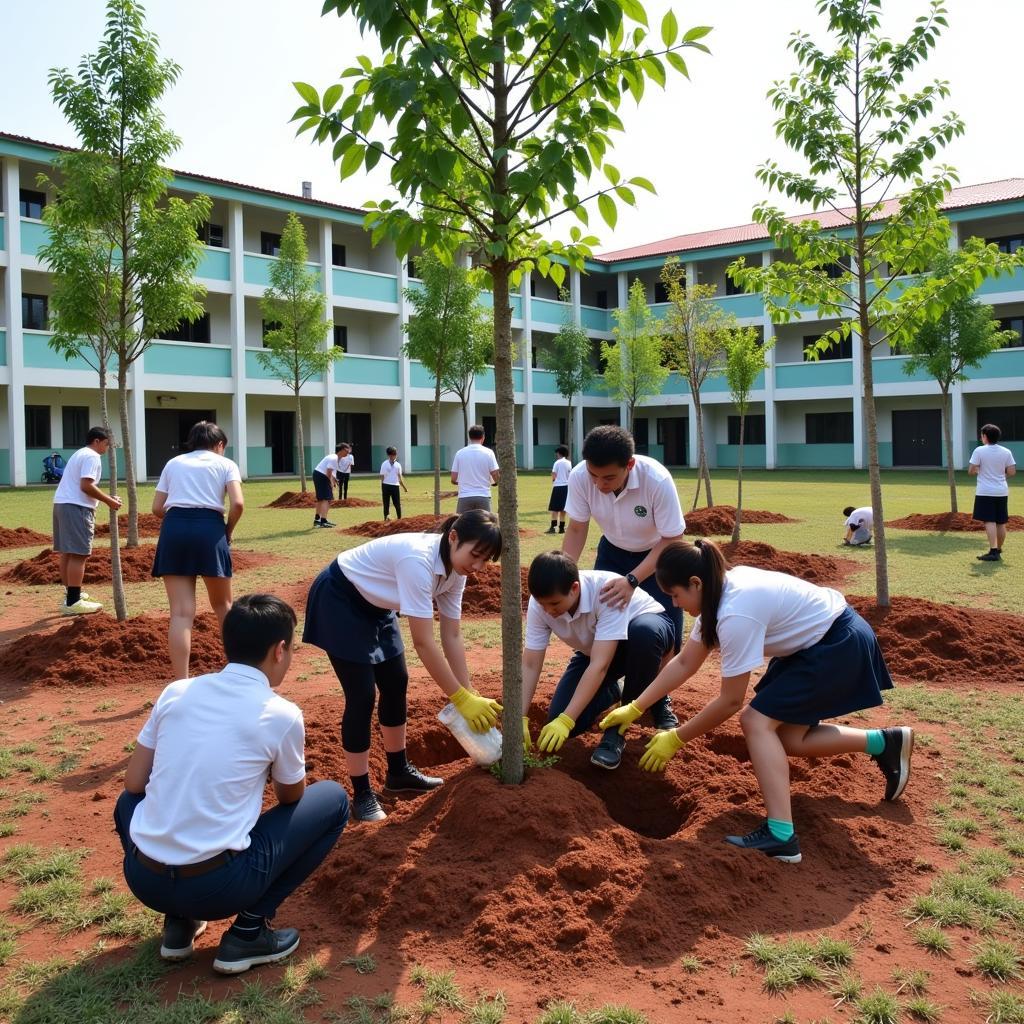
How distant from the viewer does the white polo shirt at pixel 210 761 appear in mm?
2682

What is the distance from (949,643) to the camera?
6.89 meters

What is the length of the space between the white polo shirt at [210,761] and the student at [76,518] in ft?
22.0

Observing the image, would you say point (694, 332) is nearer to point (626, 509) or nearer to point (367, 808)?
point (626, 509)

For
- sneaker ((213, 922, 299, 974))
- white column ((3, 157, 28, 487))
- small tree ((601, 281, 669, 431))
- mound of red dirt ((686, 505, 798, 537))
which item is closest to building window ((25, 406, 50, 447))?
white column ((3, 157, 28, 487))

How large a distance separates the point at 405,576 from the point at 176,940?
5.05 ft

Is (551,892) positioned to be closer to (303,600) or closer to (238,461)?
(303,600)

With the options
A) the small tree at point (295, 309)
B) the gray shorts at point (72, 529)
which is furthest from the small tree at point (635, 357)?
the gray shorts at point (72, 529)

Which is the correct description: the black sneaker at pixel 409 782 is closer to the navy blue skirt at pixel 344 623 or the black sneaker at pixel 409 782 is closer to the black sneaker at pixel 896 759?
the navy blue skirt at pixel 344 623

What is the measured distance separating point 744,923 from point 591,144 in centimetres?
286

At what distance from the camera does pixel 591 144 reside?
345cm

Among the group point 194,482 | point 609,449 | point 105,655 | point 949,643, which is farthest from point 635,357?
point 609,449

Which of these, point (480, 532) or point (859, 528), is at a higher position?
point (480, 532)

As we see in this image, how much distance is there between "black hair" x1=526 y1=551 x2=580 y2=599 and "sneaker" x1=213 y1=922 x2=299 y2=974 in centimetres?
172

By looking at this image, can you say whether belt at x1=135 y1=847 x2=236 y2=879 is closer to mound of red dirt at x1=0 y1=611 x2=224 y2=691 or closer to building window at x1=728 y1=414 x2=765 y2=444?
mound of red dirt at x1=0 y1=611 x2=224 y2=691
